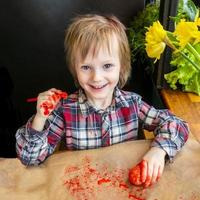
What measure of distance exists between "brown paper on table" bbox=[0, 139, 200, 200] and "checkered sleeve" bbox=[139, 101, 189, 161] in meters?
0.02

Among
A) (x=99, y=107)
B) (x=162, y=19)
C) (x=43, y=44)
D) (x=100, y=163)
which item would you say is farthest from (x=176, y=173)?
(x=43, y=44)

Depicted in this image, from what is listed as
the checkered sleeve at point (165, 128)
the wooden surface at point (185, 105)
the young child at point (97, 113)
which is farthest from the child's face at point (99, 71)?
the wooden surface at point (185, 105)

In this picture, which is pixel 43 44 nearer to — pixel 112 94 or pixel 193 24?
pixel 112 94

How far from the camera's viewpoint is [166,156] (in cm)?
87

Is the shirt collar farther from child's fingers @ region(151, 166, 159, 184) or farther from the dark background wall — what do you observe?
the dark background wall

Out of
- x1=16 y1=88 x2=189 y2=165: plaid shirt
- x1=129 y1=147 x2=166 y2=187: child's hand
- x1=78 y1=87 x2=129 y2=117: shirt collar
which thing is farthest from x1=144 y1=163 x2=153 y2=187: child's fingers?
x1=78 y1=87 x2=129 y2=117: shirt collar

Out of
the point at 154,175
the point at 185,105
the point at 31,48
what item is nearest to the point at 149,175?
the point at 154,175

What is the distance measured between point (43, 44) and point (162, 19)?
40cm

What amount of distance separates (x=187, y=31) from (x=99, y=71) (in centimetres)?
27

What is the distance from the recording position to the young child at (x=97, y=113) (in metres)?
0.89

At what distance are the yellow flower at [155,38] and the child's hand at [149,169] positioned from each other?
24cm

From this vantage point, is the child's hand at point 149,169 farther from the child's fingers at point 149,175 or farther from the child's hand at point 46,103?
the child's hand at point 46,103

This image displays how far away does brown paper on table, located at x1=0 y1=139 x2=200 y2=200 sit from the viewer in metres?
0.78

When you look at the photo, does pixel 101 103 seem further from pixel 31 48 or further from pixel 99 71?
pixel 31 48
